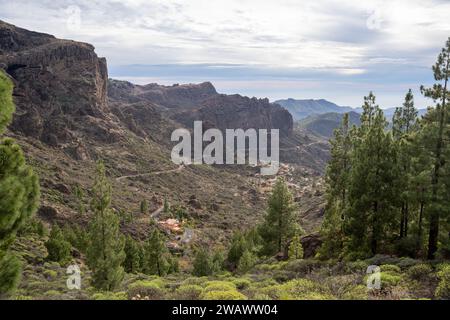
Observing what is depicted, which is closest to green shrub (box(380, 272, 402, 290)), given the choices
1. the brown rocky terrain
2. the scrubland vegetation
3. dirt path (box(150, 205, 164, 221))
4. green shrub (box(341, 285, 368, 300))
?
the scrubland vegetation

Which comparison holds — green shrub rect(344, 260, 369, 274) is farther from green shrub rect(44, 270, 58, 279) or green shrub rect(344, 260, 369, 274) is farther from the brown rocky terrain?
the brown rocky terrain

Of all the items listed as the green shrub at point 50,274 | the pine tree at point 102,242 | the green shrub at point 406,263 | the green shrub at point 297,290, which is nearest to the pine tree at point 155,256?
the green shrub at point 50,274

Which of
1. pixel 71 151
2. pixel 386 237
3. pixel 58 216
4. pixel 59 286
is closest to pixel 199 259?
pixel 59 286

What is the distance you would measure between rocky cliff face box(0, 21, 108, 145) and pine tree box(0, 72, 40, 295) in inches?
5516

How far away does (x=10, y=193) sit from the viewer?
38.2 feet

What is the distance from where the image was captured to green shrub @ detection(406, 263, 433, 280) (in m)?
18.6

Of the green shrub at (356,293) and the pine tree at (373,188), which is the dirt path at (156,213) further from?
the green shrub at (356,293)

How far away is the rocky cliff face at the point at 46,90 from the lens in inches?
5620

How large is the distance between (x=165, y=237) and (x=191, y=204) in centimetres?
4230

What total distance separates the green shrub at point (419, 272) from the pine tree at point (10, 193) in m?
18.7

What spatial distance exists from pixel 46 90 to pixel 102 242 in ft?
543

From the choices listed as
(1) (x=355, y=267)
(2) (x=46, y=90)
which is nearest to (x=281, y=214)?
→ (1) (x=355, y=267)

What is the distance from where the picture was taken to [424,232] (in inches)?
1005

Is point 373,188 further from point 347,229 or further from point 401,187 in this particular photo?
point 347,229
